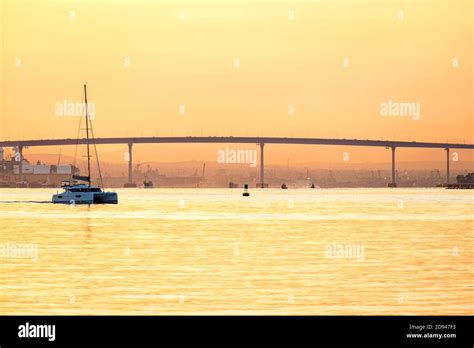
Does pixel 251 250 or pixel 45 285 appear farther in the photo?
pixel 251 250

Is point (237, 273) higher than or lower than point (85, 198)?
lower

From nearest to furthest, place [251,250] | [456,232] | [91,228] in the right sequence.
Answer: [251,250], [456,232], [91,228]

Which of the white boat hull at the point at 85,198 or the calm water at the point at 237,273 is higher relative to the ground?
the white boat hull at the point at 85,198

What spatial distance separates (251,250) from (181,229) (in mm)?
18303

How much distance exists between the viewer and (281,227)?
58531mm

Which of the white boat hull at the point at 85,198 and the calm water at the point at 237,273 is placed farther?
the white boat hull at the point at 85,198

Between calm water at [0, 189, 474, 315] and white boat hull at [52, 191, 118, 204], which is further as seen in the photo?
white boat hull at [52, 191, 118, 204]

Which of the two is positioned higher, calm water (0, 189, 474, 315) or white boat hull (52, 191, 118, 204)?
white boat hull (52, 191, 118, 204)

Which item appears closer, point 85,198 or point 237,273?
point 237,273
